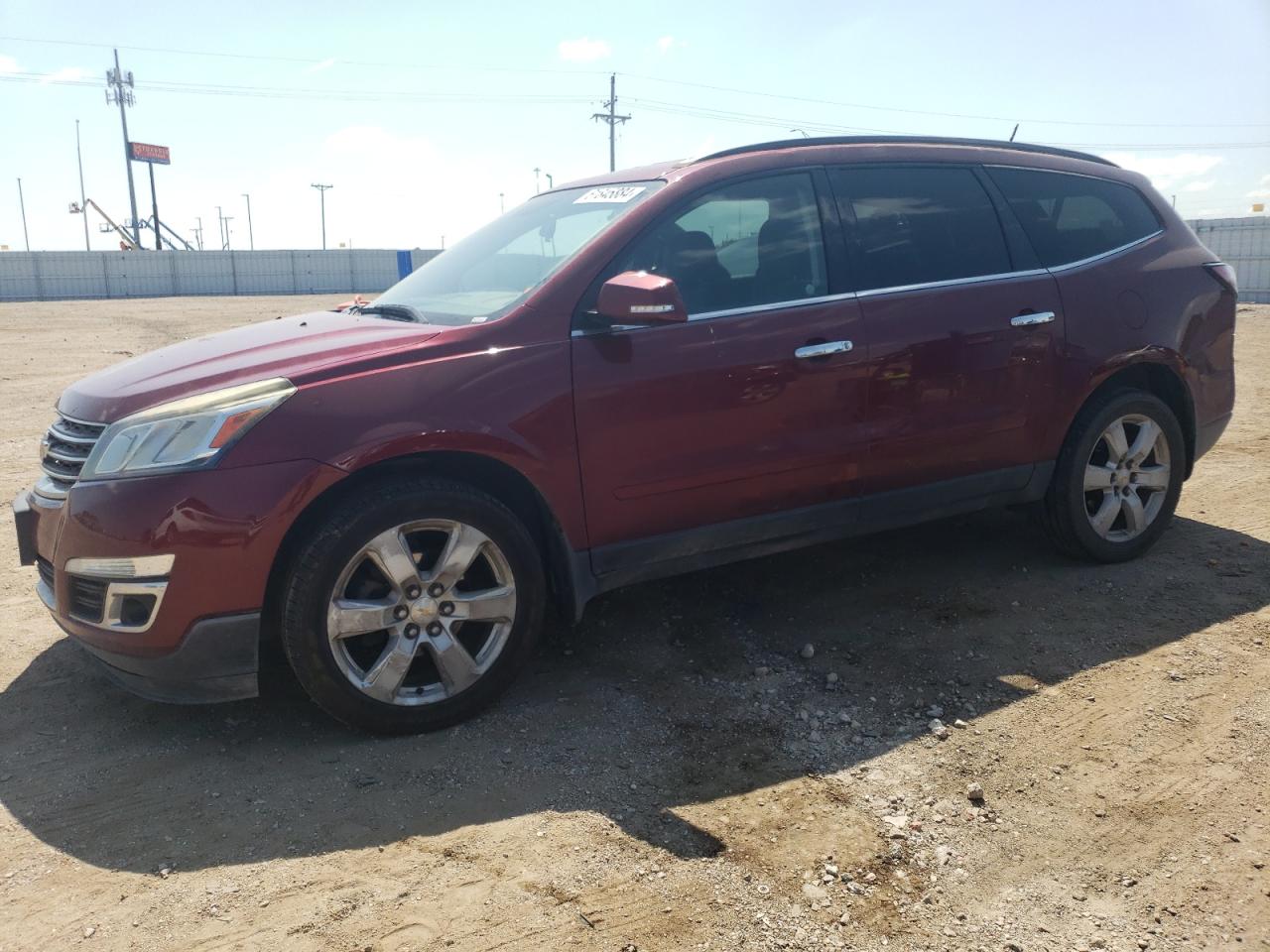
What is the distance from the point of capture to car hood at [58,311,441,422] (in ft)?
10.3

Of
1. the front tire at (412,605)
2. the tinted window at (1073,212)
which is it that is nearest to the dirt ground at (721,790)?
the front tire at (412,605)

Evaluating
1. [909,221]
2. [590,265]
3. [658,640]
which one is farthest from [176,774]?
[909,221]

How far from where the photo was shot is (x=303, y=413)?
3.05 meters

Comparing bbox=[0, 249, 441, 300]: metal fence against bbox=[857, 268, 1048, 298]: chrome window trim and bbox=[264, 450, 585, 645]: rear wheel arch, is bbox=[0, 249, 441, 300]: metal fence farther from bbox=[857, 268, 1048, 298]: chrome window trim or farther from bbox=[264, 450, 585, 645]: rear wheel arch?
bbox=[264, 450, 585, 645]: rear wheel arch

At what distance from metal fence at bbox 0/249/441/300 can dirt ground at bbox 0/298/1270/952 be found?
3605 cm

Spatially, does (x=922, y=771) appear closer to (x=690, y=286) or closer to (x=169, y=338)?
(x=690, y=286)

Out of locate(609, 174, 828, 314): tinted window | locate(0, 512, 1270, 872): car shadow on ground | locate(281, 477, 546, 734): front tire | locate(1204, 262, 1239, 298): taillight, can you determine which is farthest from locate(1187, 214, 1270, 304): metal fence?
locate(281, 477, 546, 734): front tire

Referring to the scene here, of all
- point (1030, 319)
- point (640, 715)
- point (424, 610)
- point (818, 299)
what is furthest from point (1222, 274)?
point (424, 610)

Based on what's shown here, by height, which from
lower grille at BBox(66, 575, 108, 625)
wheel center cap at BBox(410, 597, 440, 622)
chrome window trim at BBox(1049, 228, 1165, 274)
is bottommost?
wheel center cap at BBox(410, 597, 440, 622)

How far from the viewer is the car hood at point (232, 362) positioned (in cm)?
315

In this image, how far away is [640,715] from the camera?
3.47 m

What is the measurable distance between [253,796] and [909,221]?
128 inches

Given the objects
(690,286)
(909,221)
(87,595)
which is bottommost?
(87,595)

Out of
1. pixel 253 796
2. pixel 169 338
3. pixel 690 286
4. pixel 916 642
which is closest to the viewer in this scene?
pixel 253 796
